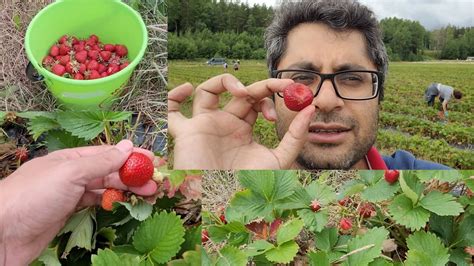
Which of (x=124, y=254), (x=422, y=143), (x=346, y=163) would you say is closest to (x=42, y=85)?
(x=124, y=254)

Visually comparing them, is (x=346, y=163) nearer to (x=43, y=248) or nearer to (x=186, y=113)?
(x=186, y=113)

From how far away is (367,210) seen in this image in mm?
1299

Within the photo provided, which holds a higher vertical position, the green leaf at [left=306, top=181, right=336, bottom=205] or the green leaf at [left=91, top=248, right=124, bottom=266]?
the green leaf at [left=306, top=181, right=336, bottom=205]

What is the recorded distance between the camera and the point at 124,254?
109cm

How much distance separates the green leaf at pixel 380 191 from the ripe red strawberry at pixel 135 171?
450 mm

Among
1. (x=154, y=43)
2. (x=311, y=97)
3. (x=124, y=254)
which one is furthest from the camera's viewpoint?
(x=154, y=43)

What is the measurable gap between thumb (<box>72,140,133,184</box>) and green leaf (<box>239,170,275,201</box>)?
259mm

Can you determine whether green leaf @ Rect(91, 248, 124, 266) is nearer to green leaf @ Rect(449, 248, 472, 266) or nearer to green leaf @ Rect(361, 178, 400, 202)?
green leaf @ Rect(361, 178, 400, 202)

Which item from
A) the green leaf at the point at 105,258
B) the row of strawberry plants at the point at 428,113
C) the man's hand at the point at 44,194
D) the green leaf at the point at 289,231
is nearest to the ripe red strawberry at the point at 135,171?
the man's hand at the point at 44,194

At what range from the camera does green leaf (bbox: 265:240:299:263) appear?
115 centimetres

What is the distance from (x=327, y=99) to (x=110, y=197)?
0.56 meters

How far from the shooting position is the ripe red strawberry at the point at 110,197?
115 centimetres

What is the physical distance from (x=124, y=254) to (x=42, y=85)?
26.8 inches

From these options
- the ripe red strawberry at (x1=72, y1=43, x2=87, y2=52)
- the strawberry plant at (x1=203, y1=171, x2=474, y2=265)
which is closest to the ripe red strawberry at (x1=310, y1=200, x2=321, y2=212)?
the strawberry plant at (x1=203, y1=171, x2=474, y2=265)
